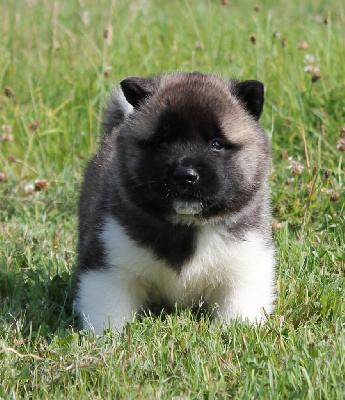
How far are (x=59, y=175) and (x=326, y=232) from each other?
92.7 inches

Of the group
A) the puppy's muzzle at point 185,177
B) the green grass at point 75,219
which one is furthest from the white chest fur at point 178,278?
the puppy's muzzle at point 185,177

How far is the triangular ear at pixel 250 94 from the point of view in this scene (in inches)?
150

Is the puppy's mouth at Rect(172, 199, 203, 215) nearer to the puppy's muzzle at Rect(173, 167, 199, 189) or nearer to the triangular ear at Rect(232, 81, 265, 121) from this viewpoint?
A: the puppy's muzzle at Rect(173, 167, 199, 189)

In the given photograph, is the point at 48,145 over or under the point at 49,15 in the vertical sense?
under

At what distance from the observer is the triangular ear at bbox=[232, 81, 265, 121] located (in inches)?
150

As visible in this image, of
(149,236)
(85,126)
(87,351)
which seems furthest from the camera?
(85,126)

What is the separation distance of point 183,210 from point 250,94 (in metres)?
0.78

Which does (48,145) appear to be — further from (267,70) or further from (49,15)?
(49,15)

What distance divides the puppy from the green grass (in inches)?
7.1

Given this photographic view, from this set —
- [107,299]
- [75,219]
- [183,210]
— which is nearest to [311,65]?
[75,219]

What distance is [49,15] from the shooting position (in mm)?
8859

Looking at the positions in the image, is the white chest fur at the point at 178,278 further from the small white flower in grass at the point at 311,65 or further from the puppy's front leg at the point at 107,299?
the small white flower in grass at the point at 311,65

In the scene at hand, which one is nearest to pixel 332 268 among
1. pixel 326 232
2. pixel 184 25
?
pixel 326 232

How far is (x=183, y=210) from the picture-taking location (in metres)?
3.46
